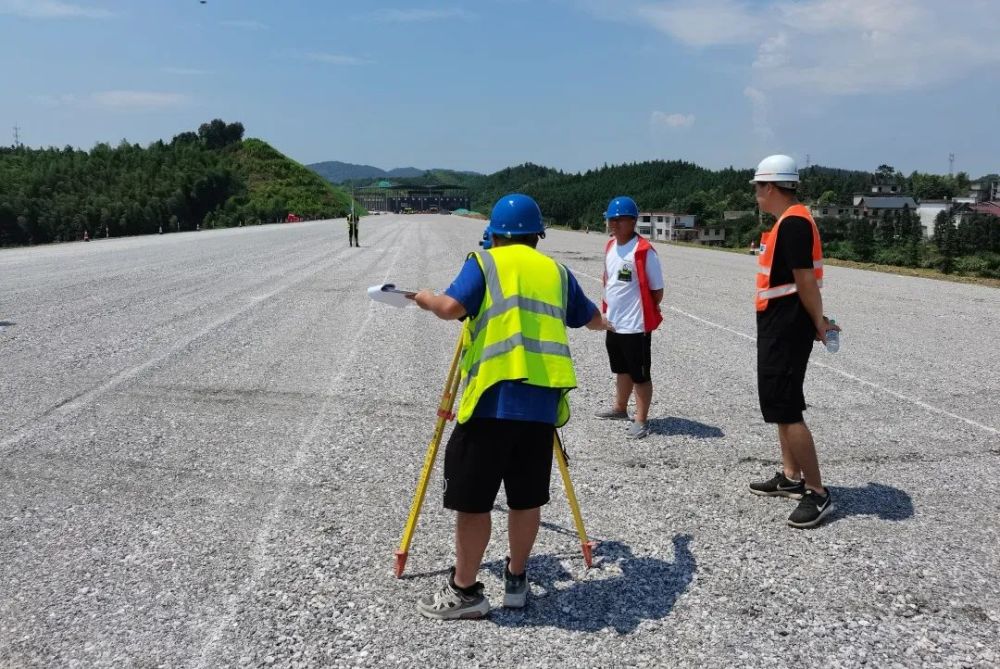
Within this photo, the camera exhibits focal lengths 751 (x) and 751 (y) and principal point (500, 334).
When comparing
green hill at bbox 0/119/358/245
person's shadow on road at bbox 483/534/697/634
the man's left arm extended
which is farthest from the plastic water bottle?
green hill at bbox 0/119/358/245

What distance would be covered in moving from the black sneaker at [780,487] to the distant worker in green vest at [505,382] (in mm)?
2142

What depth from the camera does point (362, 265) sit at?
23109 mm

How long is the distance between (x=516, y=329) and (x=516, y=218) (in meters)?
0.53

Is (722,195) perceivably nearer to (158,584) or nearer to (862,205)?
(862,205)

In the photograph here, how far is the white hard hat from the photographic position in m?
4.48

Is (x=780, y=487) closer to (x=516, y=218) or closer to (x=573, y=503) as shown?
(x=573, y=503)

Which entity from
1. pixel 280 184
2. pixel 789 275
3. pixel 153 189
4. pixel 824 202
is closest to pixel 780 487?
pixel 789 275

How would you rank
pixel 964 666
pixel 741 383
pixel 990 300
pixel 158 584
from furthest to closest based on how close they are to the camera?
pixel 990 300 → pixel 741 383 → pixel 158 584 → pixel 964 666

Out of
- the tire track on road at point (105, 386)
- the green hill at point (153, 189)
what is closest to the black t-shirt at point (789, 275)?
the tire track on road at point (105, 386)

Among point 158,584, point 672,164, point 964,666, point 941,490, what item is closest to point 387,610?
point 158,584

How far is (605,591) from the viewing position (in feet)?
12.2

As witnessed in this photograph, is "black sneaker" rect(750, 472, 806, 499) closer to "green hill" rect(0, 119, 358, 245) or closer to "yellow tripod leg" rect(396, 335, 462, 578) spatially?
"yellow tripod leg" rect(396, 335, 462, 578)

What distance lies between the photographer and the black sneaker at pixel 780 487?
192 inches

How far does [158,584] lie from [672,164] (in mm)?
186642
